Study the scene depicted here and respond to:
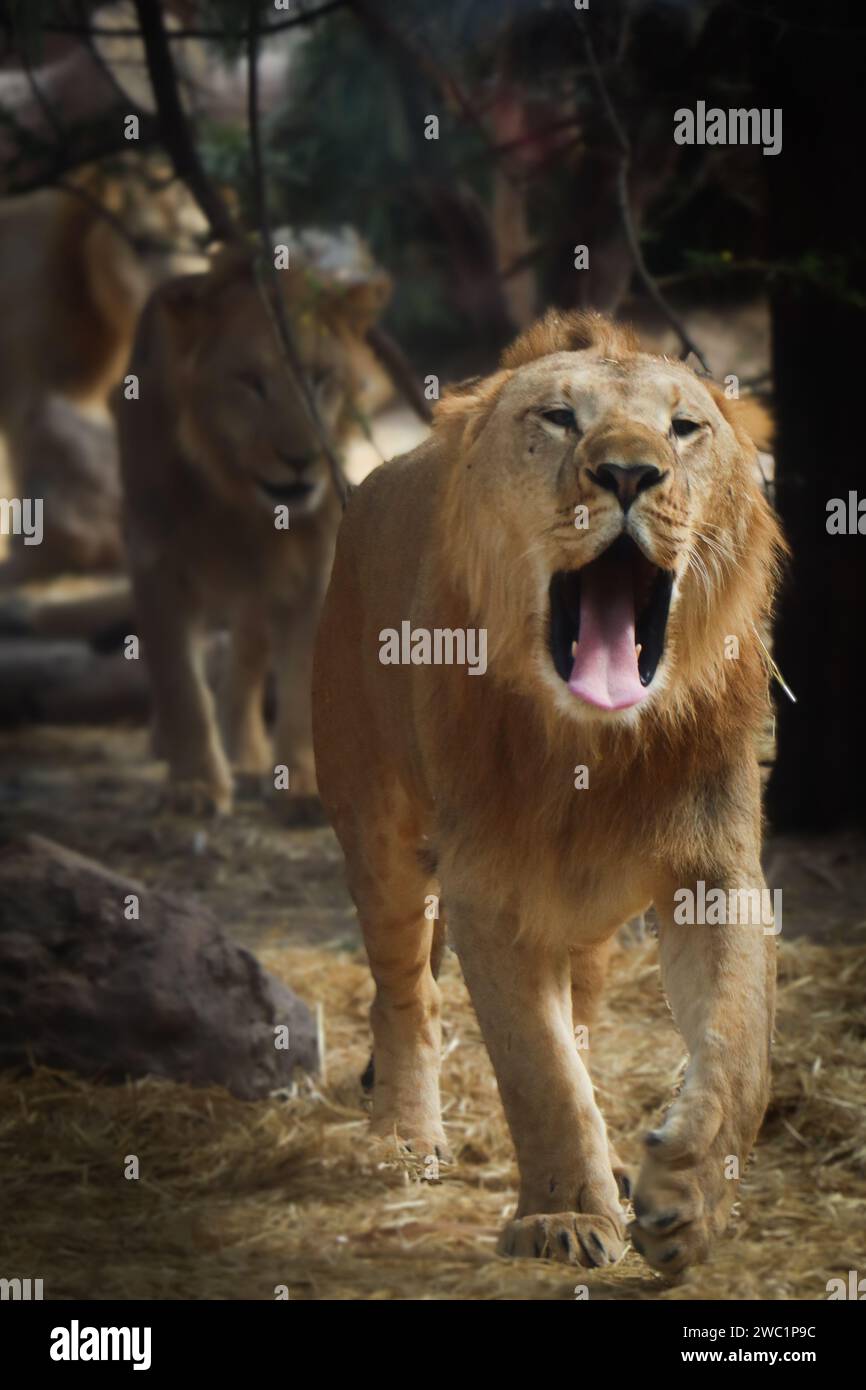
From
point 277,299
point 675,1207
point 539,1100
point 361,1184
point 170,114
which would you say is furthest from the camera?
point 170,114

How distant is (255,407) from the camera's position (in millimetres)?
7707

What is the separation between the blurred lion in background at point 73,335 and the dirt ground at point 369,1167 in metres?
5.52

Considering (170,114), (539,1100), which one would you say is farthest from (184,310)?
(539,1100)

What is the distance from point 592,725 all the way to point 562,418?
1.71 feet

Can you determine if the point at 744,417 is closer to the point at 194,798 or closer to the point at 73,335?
the point at 194,798

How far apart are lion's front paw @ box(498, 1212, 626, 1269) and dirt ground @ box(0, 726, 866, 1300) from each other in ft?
0.10

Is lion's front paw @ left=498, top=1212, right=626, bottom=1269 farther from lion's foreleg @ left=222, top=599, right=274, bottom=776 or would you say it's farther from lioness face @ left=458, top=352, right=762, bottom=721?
lion's foreleg @ left=222, top=599, right=274, bottom=776

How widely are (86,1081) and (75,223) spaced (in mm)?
7678

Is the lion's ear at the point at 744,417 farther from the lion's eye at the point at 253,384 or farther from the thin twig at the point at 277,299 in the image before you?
the lion's eye at the point at 253,384

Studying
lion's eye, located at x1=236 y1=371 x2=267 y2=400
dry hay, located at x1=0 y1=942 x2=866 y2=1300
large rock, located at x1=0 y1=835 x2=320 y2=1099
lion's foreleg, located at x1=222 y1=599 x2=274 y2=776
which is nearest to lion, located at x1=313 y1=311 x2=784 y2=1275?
dry hay, located at x1=0 y1=942 x2=866 y2=1300

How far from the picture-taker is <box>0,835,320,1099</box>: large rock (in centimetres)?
451

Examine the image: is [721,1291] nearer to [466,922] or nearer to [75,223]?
[466,922]

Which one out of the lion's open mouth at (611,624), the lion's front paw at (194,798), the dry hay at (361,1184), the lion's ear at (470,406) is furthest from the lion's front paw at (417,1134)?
the lion's front paw at (194,798)
